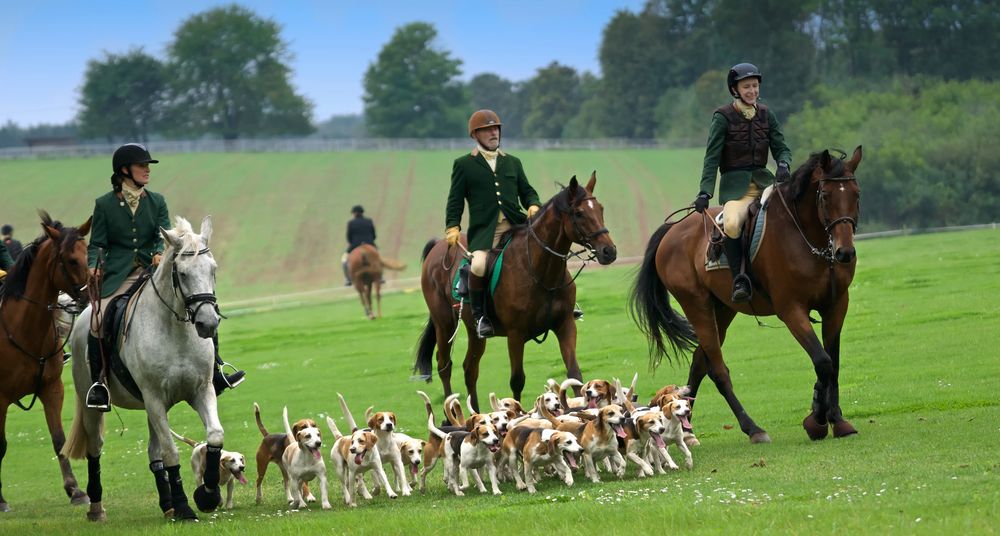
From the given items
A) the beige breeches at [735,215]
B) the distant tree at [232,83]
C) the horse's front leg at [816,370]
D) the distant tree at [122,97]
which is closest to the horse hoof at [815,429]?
the horse's front leg at [816,370]

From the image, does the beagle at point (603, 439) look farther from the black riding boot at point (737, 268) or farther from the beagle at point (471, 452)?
the black riding boot at point (737, 268)

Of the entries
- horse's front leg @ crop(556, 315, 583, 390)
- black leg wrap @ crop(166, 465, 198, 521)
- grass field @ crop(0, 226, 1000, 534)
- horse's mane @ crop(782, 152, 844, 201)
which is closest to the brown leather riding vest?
horse's mane @ crop(782, 152, 844, 201)

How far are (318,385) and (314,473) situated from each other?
1339 cm

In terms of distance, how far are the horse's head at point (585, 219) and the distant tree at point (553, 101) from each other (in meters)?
116

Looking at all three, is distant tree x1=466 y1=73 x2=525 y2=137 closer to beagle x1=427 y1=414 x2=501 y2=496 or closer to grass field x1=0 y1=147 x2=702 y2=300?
grass field x1=0 y1=147 x2=702 y2=300

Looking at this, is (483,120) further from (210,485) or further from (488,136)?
(210,485)

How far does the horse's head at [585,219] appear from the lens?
14.7 metres

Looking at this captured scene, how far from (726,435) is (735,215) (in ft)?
8.08

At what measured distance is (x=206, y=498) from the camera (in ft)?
42.6

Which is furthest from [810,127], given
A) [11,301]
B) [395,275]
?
[11,301]

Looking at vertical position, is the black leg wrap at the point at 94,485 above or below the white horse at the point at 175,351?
below

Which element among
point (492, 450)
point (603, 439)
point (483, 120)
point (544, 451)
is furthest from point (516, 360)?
point (544, 451)

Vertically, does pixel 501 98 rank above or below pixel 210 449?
above

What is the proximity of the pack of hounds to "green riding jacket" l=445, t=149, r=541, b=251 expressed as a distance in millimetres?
3257
